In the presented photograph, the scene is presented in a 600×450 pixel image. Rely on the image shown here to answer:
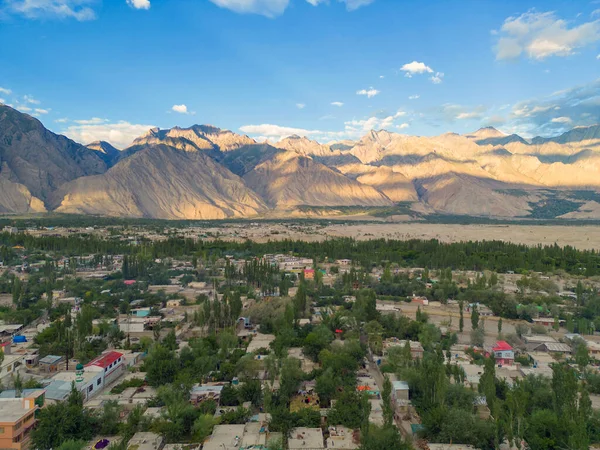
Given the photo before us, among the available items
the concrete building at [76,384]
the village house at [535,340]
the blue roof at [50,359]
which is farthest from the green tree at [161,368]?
the village house at [535,340]

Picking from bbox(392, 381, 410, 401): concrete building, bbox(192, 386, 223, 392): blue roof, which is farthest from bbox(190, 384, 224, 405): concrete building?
bbox(392, 381, 410, 401): concrete building

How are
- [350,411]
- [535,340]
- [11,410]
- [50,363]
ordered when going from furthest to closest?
[535,340]
[50,363]
[350,411]
[11,410]

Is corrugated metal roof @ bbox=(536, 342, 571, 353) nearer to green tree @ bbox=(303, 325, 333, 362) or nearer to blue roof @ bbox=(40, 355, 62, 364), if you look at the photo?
green tree @ bbox=(303, 325, 333, 362)

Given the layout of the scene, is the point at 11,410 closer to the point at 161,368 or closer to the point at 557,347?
the point at 161,368

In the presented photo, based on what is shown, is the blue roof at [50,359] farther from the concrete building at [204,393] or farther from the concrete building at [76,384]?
the concrete building at [204,393]

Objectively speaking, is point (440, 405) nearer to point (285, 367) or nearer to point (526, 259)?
point (285, 367)

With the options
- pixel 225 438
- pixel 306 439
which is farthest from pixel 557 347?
pixel 225 438
